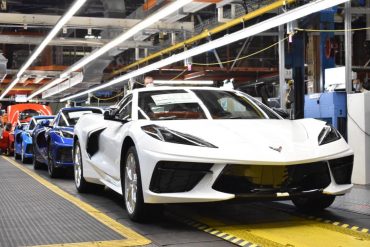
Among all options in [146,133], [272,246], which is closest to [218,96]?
[146,133]

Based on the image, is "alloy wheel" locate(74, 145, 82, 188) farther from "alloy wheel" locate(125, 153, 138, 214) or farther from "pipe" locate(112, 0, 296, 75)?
"pipe" locate(112, 0, 296, 75)

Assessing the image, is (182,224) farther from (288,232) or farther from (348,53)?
(348,53)

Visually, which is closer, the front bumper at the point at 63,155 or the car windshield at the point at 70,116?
the front bumper at the point at 63,155

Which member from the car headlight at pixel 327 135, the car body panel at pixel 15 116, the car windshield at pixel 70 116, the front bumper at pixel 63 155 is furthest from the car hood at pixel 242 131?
the car body panel at pixel 15 116

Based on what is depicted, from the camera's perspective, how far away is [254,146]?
4555 millimetres

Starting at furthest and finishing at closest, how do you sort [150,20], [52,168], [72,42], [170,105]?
[72,42], [150,20], [52,168], [170,105]

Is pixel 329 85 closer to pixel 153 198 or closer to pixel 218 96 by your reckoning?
pixel 218 96

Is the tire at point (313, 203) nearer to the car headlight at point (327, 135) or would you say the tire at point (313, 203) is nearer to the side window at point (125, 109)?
the car headlight at point (327, 135)

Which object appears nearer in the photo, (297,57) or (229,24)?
(297,57)

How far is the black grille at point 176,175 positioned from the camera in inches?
175

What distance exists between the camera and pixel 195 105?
18.7 ft

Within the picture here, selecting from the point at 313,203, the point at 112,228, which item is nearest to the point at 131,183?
the point at 112,228

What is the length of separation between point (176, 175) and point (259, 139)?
81cm

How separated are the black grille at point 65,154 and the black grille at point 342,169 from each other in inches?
223
